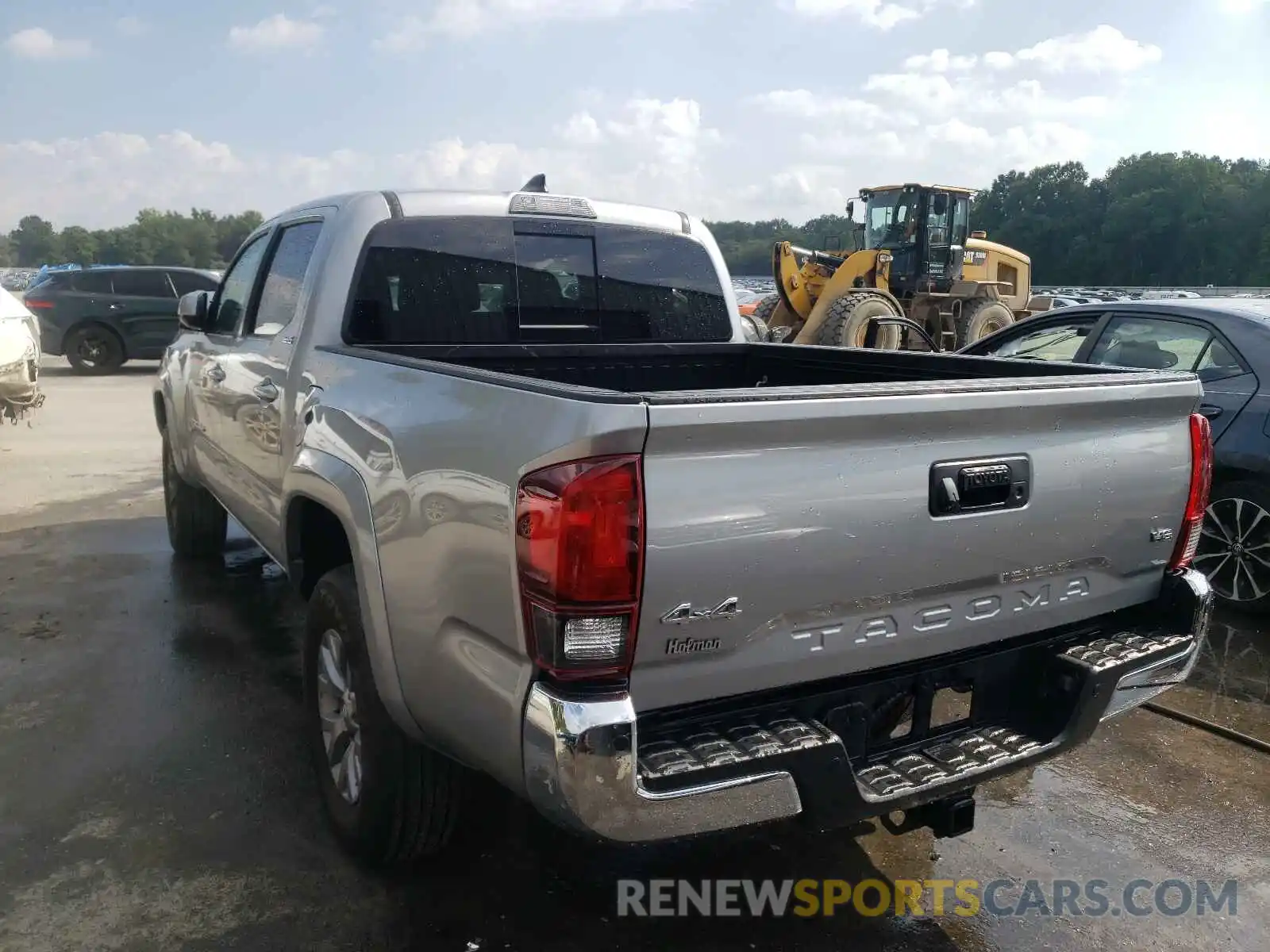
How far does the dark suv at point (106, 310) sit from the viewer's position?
16.0 m

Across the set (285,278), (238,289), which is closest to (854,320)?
(238,289)

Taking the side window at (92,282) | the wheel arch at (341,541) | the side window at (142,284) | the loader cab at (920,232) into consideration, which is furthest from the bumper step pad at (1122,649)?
the side window at (92,282)

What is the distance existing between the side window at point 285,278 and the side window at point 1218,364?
14.7 ft

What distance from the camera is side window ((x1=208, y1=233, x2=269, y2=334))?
450cm

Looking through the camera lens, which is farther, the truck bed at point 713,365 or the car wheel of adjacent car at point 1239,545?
the car wheel of adjacent car at point 1239,545

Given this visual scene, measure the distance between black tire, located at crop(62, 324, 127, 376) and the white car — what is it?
25.8 ft

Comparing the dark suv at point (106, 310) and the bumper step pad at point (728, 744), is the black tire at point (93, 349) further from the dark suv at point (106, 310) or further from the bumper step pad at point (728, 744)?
the bumper step pad at point (728, 744)

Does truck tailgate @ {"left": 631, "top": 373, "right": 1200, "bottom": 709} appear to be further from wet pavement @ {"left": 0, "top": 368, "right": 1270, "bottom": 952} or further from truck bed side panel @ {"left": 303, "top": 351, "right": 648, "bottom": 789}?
wet pavement @ {"left": 0, "top": 368, "right": 1270, "bottom": 952}

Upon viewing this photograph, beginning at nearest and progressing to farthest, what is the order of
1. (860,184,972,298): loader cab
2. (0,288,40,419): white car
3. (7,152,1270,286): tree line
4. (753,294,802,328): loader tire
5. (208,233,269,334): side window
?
(208,233,269,334): side window
(0,288,40,419): white car
(753,294,802,328): loader tire
(860,184,972,298): loader cab
(7,152,1270,286): tree line

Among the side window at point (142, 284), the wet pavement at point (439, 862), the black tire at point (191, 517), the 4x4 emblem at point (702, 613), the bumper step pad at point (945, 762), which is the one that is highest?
the side window at point (142, 284)

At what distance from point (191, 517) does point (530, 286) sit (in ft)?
10.9

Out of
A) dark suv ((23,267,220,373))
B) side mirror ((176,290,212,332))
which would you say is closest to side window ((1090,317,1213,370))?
side mirror ((176,290,212,332))

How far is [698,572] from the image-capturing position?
203 centimetres

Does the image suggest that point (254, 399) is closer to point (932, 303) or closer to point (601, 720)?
point (601, 720)
